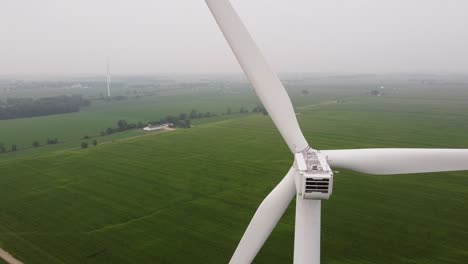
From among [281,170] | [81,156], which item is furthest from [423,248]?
[81,156]

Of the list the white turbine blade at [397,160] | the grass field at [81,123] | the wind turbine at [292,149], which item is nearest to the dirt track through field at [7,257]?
the wind turbine at [292,149]


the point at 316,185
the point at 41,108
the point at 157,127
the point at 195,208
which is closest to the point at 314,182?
the point at 316,185

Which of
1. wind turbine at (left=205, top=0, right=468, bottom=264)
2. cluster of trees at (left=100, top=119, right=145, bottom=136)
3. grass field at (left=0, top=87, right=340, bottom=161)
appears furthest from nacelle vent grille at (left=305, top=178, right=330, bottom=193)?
cluster of trees at (left=100, top=119, right=145, bottom=136)

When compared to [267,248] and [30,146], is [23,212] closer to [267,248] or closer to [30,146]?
[267,248]

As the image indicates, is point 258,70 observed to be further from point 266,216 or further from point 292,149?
point 266,216

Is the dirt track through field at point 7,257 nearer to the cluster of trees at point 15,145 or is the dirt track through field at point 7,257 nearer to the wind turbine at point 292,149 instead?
the wind turbine at point 292,149

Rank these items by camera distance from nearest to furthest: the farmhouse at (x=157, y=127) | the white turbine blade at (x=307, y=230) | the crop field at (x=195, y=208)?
the white turbine blade at (x=307, y=230), the crop field at (x=195, y=208), the farmhouse at (x=157, y=127)
